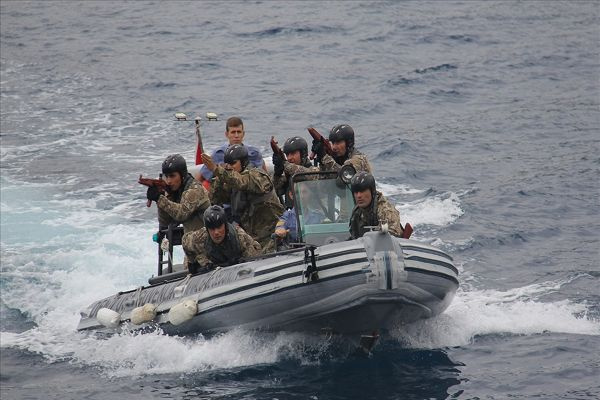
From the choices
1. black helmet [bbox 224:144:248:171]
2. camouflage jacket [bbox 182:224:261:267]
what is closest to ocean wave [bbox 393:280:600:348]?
camouflage jacket [bbox 182:224:261:267]

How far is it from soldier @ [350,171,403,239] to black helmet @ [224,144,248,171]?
1.28 meters

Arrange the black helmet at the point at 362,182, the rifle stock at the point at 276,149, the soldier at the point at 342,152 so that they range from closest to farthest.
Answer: the black helmet at the point at 362,182 < the rifle stock at the point at 276,149 < the soldier at the point at 342,152

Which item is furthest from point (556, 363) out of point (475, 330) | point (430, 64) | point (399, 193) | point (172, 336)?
point (430, 64)

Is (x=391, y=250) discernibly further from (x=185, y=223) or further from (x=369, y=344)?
(x=185, y=223)

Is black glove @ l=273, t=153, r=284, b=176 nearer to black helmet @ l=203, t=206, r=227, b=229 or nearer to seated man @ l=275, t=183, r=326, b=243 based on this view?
seated man @ l=275, t=183, r=326, b=243

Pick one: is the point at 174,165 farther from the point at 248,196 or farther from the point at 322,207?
the point at 322,207

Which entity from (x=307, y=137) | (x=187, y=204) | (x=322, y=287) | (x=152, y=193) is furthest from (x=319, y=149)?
(x=307, y=137)

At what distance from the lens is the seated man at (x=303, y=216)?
40.4 ft

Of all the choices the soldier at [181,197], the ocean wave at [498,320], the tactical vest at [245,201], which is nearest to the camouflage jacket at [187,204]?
the soldier at [181,197]

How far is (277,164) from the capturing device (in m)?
13.1

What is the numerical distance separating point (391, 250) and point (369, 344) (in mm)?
1372

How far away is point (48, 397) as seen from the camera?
476 inches

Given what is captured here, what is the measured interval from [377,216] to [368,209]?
12cm

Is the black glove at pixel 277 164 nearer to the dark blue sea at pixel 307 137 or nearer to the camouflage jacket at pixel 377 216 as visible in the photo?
the camouflage jacket at pixel 377 216
